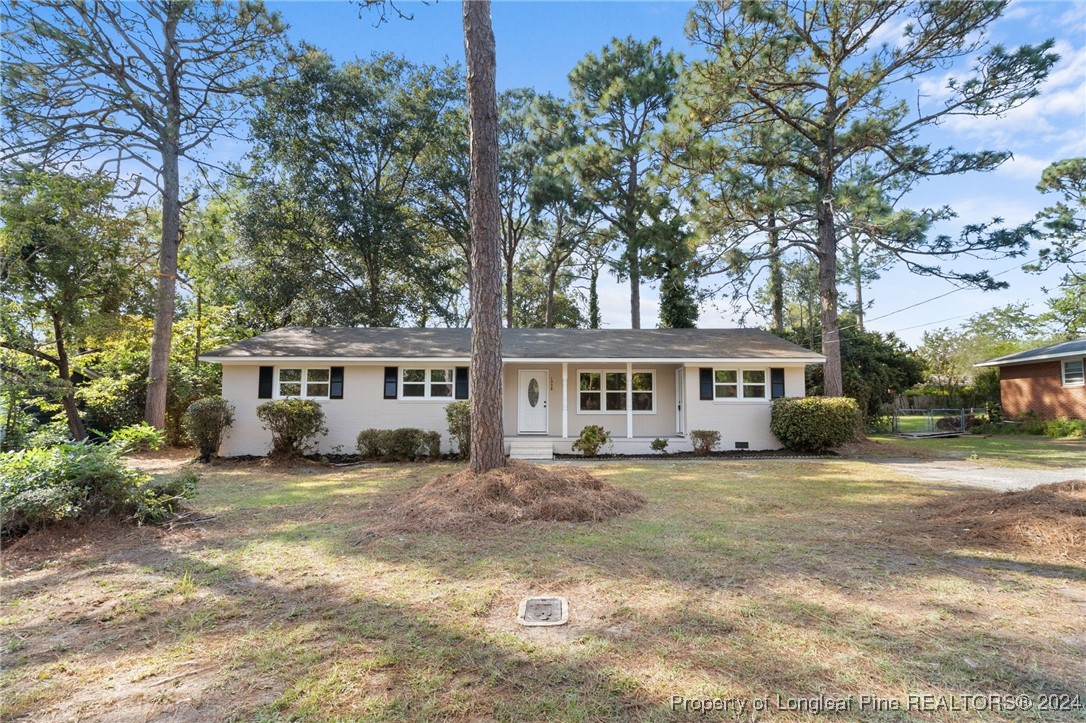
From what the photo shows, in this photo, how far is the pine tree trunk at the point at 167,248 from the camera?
543 inches

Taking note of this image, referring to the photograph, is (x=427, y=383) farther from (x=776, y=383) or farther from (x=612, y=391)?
(x=776, y=383)

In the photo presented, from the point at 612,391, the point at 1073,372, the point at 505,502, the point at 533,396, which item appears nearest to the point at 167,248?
the point at 533,396

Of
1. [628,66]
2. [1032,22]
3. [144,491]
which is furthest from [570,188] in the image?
[144,491]

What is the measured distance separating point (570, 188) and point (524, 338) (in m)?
10.3

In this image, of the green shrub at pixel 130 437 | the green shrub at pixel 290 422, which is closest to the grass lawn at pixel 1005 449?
the green shrub at pixel 290 422

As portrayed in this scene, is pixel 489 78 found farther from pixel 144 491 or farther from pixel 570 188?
pixel 570 188

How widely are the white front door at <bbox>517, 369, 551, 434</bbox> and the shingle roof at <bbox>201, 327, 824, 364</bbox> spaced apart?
2.60 ft

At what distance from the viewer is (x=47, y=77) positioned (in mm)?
12227

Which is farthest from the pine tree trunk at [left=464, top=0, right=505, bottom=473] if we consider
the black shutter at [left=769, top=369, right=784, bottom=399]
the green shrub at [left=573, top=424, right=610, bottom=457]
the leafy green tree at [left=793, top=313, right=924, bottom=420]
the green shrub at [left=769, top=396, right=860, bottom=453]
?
the leafy green tree at [left=793, top=313, right=924, bottom=420]

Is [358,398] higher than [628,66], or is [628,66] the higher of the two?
[628,66]

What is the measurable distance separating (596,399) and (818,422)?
5.82 meters

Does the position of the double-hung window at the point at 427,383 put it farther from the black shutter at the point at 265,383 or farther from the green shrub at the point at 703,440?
the green shrub at the point at 703,440

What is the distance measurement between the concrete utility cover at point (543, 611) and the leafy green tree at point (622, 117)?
18630 mm

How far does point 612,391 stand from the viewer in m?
14.6
